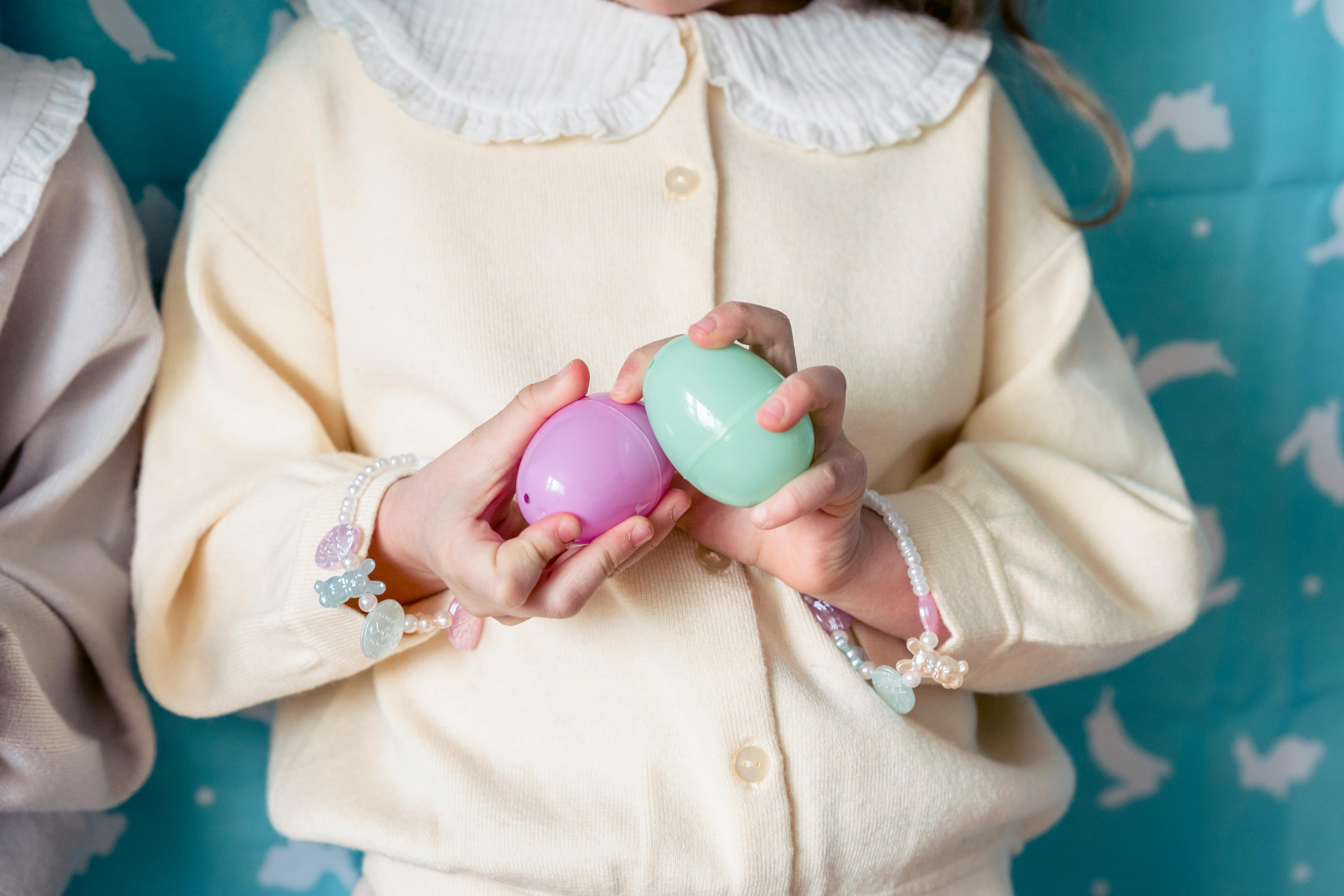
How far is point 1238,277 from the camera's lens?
45.9 inches

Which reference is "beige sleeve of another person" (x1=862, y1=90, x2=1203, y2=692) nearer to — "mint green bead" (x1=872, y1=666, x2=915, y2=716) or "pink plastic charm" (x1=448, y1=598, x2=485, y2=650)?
"mint green bead" (x1=872, y1=666, x2=915, y2=716)

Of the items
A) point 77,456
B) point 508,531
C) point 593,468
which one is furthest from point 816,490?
point 77,456

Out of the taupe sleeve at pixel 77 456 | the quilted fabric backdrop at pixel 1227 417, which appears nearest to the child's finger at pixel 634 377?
the taupe sleeve at pixel 77 456

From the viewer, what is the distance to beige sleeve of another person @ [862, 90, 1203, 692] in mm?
786

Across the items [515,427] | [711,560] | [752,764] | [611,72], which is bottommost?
[752,764]

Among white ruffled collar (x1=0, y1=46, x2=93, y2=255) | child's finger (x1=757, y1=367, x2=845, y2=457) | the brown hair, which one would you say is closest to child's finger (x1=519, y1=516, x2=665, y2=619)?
child's finger (x1=757, y1=367, x2=845, y2=457)

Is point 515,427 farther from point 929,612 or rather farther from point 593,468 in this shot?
point 929,612

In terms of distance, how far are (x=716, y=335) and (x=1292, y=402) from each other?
0.91m

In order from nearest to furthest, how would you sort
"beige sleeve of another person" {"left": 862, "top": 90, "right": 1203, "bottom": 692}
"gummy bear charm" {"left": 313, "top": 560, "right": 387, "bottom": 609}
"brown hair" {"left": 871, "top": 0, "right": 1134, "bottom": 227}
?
"gummy bear charm" {"left": 313, "top": 560, "right": 387, "bottom": 609}
"beige sleeve of another person" {"left": 862, "top": 90, "right": 1203, "bottom": 692}
"brown hair" {"left": 871, "top": 0, "right": 1134, "bottom": 227}

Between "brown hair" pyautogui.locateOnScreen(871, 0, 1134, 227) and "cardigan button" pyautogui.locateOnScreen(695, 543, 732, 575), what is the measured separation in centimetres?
49

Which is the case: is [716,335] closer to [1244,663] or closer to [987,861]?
[987,861]

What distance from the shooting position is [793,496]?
545 mm

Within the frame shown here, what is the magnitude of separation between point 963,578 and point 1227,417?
603 mm

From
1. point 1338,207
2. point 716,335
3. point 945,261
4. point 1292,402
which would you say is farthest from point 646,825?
point 1338,207
